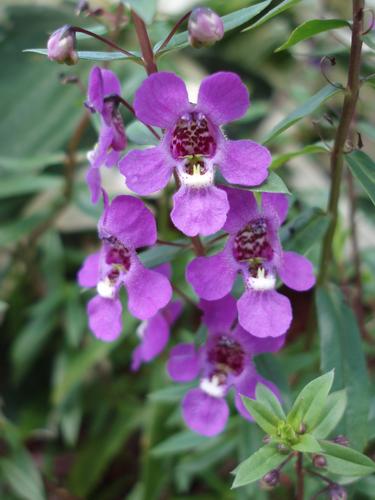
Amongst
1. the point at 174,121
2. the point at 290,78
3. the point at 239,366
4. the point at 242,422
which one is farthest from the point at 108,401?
the point at 290,78

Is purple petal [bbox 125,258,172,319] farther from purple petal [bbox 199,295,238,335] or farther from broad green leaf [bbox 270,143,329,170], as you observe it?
broad green leaf [bbox 270,143,329,170]

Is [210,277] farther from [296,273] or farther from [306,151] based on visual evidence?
[306,151]

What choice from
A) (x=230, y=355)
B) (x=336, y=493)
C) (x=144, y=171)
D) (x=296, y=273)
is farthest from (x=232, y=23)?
(x=336, y=493)

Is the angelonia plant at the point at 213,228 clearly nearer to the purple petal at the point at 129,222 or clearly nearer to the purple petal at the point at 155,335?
the purple petal at the point at 129,222

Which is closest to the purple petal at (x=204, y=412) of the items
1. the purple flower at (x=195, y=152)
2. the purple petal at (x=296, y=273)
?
the purple petal at (x=296, y=273)

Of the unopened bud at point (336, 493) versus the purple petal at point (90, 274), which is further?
the purple petal at point (90, 274)

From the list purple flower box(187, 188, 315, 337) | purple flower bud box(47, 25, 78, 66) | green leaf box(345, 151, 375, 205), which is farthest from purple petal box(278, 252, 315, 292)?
purple flower bud box(47, 25, 78, 66)
